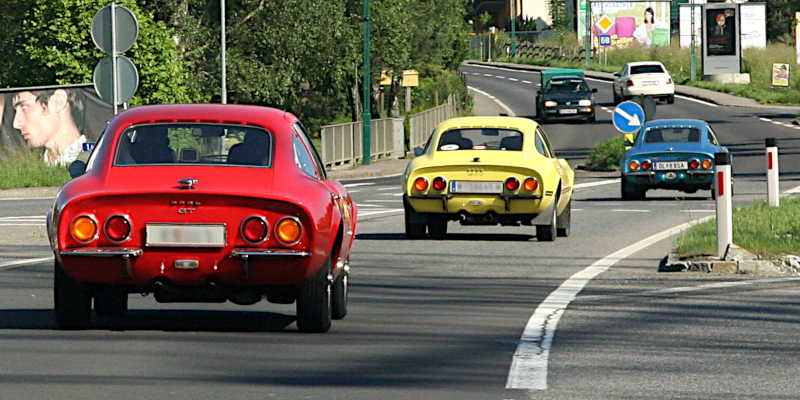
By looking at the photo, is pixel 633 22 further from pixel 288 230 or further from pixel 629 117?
pixel 288 230

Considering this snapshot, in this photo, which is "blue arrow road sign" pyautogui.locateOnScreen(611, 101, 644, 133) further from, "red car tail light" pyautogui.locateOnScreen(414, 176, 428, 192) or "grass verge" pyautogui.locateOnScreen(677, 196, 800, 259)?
"red car tail light" pyautogui.locateOnScreen(414, 176, 428, 192)

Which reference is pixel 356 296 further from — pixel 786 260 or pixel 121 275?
pixel 786 260

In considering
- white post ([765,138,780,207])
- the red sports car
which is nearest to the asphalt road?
the red sports car

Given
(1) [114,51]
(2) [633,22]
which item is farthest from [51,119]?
(2) [633,22]

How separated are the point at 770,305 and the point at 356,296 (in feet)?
10.5

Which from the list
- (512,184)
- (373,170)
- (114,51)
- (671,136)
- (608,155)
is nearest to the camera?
(512,184)

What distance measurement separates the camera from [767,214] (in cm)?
2203

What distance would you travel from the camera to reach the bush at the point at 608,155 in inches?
1790

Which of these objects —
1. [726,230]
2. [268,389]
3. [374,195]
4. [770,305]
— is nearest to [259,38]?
[374,195]

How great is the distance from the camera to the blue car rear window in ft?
99.7

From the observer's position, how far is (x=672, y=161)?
29.4 metres

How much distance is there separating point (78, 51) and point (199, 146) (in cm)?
3991

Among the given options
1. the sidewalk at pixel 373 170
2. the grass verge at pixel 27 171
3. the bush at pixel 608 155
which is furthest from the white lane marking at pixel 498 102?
the grass verge at pixel 27 171

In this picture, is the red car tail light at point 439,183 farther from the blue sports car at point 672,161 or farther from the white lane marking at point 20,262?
the blue sports car at point 672,161
